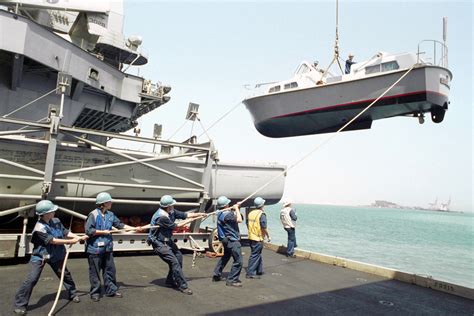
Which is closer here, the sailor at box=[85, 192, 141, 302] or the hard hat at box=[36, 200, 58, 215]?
the hard hat at box=[36, 200, 58, 215]

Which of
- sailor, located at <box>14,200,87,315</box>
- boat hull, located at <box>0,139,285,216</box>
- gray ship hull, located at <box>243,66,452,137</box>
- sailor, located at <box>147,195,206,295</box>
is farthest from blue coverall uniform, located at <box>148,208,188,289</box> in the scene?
gray ship hull, located at <box>243,66,452,137</box>

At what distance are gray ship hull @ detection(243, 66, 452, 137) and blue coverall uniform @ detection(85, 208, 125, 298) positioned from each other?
11.9 metres

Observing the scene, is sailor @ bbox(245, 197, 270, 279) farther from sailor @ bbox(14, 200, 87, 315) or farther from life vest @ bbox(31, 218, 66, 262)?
life vest @ bbox(31, 218, 66, 262)

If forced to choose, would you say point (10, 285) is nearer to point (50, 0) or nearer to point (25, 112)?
point (25, 112)

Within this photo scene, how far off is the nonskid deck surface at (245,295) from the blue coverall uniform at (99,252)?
0.23 m

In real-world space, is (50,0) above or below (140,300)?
above

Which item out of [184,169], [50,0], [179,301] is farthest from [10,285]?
[50,0]

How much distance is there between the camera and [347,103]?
14305 mm

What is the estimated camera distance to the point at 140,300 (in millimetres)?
5465

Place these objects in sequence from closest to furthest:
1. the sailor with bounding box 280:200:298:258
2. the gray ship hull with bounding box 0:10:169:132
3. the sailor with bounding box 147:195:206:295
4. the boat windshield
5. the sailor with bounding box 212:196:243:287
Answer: the sailor with bounding box 147:195:206:295, the sailor with bounding box 212:196:243:287, the gray ship hull with bounding box 0:10:169:132, the sailor with bounding box 280:200:298:258, the boat windshield

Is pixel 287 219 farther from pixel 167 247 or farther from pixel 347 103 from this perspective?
pixel 347 103

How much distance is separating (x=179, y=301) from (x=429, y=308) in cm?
451

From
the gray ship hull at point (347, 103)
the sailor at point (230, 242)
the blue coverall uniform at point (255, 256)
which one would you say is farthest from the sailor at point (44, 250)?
the gray ship hull at point (347, 103)

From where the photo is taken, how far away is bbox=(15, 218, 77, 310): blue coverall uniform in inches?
184
